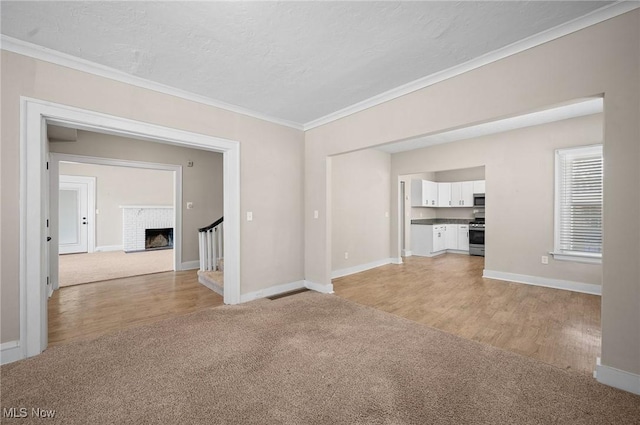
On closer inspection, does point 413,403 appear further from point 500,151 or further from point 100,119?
point 500,151

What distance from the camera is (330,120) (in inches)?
157

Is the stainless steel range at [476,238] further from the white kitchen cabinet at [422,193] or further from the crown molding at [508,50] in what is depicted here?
the crown molding at [508,50]

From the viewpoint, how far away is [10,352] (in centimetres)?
220

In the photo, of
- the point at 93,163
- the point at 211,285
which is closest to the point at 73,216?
the point at 93,163

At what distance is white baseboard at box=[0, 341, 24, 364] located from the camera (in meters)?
2.17

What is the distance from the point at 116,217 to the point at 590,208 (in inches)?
450

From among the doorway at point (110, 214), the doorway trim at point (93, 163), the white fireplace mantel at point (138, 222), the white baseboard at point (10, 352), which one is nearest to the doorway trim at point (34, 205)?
the white baseboard at point (10, 352)

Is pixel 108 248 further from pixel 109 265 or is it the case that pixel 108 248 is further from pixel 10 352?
pixel 10 352

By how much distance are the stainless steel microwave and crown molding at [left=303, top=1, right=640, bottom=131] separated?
5.76 metres

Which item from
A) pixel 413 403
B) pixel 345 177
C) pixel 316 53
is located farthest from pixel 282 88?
pixel 413 403

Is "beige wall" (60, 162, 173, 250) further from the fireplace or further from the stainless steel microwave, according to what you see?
the stainless steel microwave

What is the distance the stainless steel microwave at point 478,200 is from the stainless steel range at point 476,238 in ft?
1.69

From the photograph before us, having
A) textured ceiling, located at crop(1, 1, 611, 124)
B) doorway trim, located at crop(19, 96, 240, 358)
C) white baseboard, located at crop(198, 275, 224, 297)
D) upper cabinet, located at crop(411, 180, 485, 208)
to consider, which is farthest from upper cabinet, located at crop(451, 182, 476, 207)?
doorway trim, located at crop(19, 96, 240, 358)

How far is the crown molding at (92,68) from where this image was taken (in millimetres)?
2211
